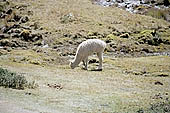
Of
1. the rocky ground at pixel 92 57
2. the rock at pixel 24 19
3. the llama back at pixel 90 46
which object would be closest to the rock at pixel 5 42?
the rocky ground at pixel 92 57

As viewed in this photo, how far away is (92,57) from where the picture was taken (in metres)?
30.0

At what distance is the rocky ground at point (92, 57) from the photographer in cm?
1292

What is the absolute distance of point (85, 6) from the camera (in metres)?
53.5

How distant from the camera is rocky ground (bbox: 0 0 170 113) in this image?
42.4 feet

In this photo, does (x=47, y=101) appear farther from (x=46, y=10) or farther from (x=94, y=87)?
(x=46, y=10)

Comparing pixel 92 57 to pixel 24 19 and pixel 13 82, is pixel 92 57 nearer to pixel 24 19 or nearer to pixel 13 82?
pixel 13 82

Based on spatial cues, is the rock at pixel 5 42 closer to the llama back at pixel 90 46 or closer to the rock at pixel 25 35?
the rock at pixel 25 35

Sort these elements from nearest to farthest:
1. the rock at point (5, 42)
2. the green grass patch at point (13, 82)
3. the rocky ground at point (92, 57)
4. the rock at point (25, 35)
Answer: the rocky ground at point (92, 57) → the green grass patch at point (13, 82) → the rock at point (5, 42) → the rock at point (25, 35)

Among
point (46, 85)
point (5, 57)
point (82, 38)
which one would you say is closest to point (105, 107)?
point (46, 85)

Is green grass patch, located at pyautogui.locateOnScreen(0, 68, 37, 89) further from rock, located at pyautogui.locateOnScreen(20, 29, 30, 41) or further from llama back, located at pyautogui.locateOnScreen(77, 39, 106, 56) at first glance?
rock, located at pyautogui.locateOnScreen(20, 29, 30, 41)

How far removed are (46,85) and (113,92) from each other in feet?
10.4

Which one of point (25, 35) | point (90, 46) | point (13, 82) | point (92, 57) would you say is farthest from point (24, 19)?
point (13, 82)

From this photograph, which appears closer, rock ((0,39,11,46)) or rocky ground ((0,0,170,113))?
rocky ground ((0,0,170,113))

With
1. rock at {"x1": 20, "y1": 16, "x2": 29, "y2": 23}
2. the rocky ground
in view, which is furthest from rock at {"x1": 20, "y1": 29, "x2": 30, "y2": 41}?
rock at {"x1": 20, "y1": 16, "x2": 29, "y2": 23}
